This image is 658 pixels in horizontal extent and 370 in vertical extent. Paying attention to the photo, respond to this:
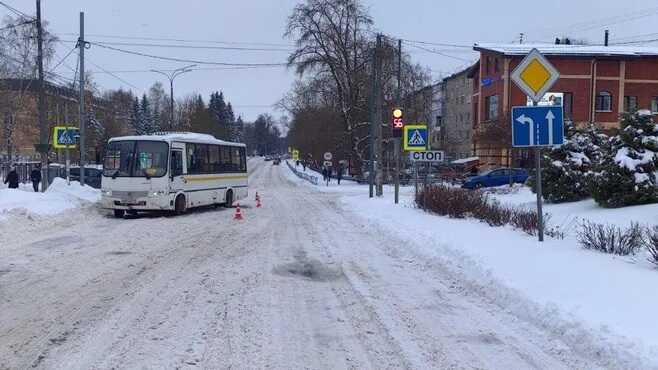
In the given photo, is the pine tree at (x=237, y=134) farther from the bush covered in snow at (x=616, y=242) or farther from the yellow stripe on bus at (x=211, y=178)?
the bush covered in snow at (x=616, y=242)

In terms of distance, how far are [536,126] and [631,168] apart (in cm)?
595

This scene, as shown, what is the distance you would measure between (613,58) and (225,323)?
54.4 m

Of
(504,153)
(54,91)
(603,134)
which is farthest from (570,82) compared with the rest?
(54,91)

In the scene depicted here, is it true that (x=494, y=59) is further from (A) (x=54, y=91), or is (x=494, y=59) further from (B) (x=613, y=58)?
(A) (x=54, y=91)

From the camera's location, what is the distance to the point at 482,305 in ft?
26.1

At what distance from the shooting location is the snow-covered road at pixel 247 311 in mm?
5707

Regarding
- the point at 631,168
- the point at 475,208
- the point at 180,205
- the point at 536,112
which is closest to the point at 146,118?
the point at 180,205

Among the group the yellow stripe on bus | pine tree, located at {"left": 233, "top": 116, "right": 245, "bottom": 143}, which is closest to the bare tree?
the yellow stripe on bus

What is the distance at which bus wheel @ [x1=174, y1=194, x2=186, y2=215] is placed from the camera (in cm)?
2130

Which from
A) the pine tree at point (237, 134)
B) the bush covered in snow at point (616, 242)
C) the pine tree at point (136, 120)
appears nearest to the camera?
the bush covered in snow at point (616, 242)

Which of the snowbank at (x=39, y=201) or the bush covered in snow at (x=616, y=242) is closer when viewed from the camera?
the bush covered in snow at (x=616, y=242)

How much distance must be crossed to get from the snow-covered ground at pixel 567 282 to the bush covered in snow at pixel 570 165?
5191mm

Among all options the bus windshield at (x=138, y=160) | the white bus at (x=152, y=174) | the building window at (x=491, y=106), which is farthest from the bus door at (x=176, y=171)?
the building window at (x=491, y=106)

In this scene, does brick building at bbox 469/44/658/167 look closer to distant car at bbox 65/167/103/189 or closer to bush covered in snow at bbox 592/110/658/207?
distant car at bbox 65/167/103/189
